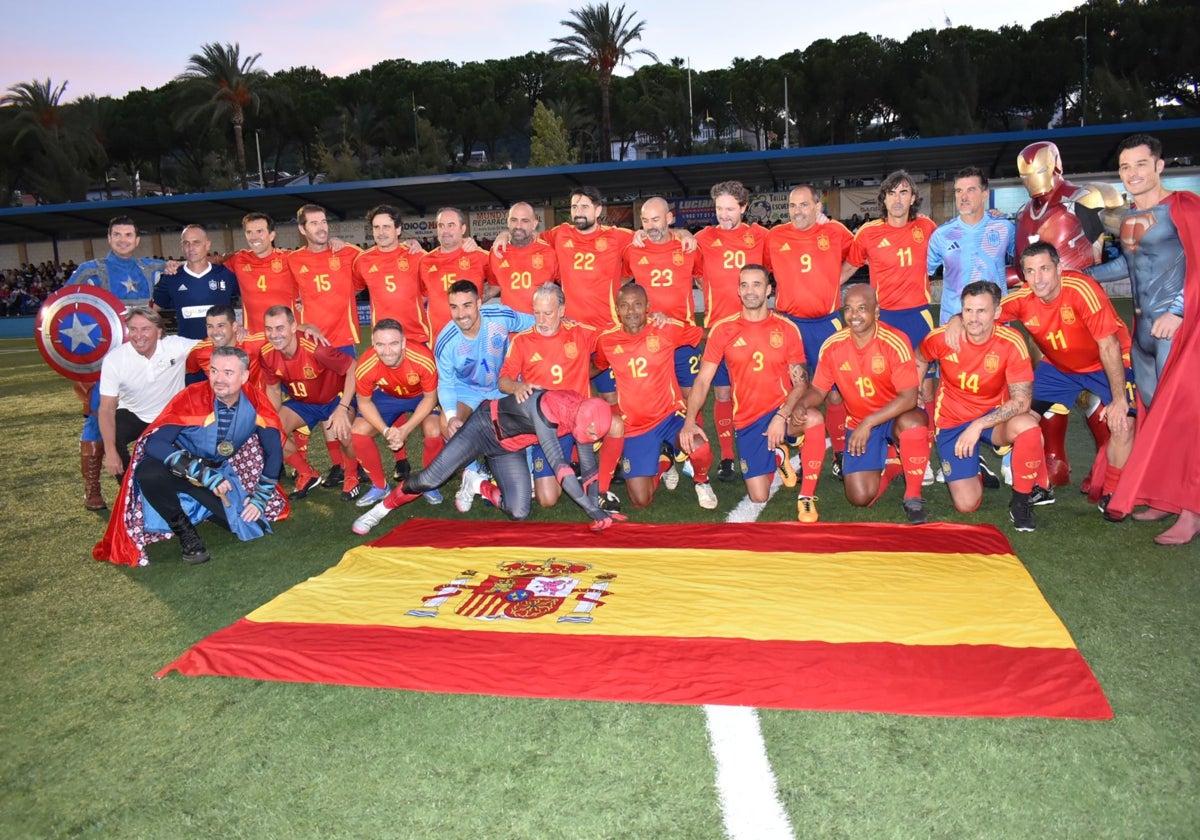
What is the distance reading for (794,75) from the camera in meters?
52.7

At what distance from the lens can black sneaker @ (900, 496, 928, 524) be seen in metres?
5.49

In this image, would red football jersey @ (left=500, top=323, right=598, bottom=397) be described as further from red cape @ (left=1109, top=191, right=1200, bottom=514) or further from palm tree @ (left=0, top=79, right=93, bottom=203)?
palm tree @ (left=0, top=79, right=93, bottom=203)

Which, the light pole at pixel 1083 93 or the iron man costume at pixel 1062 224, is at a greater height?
the light pole at pixel 1083 93

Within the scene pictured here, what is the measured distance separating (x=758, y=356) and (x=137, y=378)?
4.49 m

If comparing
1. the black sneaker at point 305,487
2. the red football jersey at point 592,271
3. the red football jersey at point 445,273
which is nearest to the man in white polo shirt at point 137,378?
the black sneaker at point 305,487

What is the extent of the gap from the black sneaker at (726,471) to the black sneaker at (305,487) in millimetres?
3255

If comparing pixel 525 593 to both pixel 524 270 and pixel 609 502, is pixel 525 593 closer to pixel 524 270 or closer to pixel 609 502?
pixel 609 502

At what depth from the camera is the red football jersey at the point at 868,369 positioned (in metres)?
5.77

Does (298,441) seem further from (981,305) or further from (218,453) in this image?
(981,305)

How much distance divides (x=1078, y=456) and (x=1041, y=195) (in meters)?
2.09

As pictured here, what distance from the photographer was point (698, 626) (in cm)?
391

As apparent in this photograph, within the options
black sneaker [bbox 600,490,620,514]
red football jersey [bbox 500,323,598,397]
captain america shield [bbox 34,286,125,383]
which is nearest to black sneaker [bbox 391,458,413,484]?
red football jersey [bbox 500,323,598,397]

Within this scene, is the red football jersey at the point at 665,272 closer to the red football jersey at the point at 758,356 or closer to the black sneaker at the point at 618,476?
the red football jersey at the point at 758,356

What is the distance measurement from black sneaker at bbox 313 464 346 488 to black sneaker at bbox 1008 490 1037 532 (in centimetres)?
494
